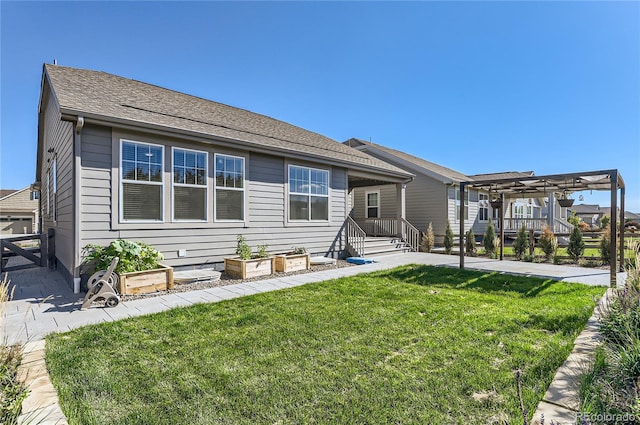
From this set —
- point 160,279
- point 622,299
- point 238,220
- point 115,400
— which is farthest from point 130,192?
point 622,299

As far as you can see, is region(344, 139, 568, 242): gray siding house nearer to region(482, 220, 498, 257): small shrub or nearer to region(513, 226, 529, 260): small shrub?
region(482, 220, 498, 257): small shrub

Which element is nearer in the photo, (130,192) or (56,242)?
(130,192)

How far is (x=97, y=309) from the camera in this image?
4.68 metres

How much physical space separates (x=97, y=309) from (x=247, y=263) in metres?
3.02

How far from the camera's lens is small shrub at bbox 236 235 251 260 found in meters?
7.44

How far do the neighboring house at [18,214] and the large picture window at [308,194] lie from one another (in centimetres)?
3062

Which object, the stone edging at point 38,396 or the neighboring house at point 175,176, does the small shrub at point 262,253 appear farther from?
the stone edging at point 38,396

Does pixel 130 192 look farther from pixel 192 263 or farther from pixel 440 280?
pixel 440 280

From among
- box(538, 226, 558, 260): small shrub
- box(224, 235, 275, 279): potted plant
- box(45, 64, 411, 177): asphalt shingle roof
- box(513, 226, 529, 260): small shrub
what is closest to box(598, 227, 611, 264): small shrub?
box(538, 226, 558, 260): small shrub

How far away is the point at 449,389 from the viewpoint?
239 centimetres

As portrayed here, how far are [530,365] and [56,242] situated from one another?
1061 cm

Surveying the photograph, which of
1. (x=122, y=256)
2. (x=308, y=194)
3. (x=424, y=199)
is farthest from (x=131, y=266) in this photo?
(x=424, y=199)

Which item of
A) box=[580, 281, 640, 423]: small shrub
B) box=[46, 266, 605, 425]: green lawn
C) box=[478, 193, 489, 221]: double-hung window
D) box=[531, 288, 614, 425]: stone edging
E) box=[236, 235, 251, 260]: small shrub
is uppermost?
box=[478, 193, 489, 221]: double-hung window

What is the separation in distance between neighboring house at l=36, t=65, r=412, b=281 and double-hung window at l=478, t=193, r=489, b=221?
39.9ft
